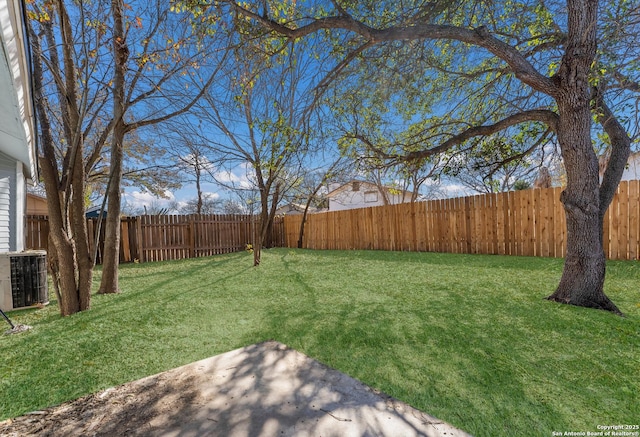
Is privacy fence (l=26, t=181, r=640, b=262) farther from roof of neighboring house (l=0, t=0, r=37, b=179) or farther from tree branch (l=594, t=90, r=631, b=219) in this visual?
roof of neighboring house (l=0, t=0, r=37, b=179)

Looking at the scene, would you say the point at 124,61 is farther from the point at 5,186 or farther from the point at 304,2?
the point at 5,186

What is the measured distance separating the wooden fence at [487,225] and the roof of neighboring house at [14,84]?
845 centimetres

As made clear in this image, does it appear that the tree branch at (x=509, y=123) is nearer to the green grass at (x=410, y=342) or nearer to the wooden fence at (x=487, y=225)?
the green grass at (x=410, y=342)

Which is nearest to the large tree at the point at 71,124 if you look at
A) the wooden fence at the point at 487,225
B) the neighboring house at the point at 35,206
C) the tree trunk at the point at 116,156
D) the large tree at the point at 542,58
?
the tree trunk at the point at 116,156

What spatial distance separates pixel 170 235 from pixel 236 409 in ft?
32.3

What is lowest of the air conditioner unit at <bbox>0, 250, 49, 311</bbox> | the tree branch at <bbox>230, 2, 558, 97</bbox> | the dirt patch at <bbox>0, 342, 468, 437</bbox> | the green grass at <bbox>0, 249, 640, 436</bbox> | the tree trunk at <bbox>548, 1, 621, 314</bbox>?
the dirt patch at <bbox>0, 342, 468, 437</bbox>

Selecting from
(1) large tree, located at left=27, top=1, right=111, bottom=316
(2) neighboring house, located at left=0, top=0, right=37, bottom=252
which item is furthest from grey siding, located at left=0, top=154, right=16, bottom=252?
(1) large tree, located at left=27, top=1, right=111, bottom=316

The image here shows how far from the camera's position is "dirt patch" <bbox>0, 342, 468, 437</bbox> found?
Answer: 149 cm

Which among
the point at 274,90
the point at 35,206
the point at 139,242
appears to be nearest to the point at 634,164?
the point at 274,90

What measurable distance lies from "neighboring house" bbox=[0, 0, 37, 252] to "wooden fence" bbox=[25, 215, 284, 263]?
1891mm

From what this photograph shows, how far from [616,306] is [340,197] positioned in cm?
2294

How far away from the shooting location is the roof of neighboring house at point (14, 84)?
1.85 meters

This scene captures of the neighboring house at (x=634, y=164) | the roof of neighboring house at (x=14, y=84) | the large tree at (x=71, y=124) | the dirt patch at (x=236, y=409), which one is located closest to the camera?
the dirt patch at (x=236, y=409)

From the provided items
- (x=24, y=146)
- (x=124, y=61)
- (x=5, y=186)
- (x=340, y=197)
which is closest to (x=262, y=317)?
(x=124, y=61)
